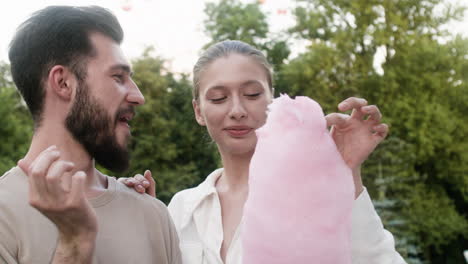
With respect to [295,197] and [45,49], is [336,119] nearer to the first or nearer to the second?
[295,197]

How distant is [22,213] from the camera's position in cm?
193

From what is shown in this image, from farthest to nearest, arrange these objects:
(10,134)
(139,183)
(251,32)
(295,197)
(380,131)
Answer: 1. (251,32)
2. (10,134)
3. (139,183)
4. (380,131)
5. (295,197)

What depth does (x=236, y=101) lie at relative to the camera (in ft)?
8.13

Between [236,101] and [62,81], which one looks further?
[236,101]

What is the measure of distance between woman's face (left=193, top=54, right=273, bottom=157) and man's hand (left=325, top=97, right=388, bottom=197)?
1.74 feet

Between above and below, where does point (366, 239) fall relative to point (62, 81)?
below

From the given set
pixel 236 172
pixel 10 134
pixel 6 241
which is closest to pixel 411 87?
pixel 10 134

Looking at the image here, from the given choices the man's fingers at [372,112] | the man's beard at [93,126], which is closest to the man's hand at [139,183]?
the man's beard at [93,126]

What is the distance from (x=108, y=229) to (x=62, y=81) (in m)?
0.60

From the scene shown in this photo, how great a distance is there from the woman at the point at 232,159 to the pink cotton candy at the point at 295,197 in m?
0.25

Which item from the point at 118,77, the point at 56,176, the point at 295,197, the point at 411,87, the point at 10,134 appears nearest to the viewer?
the point at 56,176

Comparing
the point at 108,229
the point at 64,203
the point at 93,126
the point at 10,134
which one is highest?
the point at 93,126

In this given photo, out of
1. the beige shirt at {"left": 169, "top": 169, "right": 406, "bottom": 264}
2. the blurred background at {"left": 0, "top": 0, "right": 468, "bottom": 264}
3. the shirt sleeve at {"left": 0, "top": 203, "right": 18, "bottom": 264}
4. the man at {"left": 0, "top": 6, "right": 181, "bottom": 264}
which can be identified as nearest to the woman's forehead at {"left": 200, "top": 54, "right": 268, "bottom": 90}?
the man at {"left": 0, "top": 6, "right": 181, "bottom": 264}

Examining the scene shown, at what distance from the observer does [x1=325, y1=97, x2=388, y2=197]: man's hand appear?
198 cm
